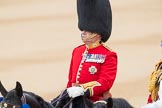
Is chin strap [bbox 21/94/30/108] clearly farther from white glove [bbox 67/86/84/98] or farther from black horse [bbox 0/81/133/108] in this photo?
white glove [bbox 67/86/84/98]

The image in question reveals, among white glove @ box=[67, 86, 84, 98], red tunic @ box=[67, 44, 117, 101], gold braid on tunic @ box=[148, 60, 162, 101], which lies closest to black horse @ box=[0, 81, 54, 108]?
white glove @ box=[67, 86, 84, 98]

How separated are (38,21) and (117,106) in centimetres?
786

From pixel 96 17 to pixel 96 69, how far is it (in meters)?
0.34

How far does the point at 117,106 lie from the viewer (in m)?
3.58

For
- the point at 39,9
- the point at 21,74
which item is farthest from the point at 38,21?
the point at 21,74

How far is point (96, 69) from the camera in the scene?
3.81 metres

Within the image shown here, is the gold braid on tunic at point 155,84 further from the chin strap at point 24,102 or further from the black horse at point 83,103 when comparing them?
the chin strap at point 24,102

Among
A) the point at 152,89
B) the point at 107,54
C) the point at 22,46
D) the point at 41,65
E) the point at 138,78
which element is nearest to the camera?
the point at 152,89

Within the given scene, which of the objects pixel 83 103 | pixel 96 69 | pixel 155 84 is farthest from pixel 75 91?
pixel 155 84

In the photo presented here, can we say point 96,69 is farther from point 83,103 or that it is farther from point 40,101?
point 40,101

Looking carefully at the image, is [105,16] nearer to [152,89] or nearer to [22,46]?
[152,89]

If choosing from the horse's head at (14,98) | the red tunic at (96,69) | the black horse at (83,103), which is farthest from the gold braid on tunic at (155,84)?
the horse's head at (14,98)

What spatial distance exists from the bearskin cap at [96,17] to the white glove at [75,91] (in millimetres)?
437

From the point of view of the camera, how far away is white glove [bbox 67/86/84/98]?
11.7 ft
